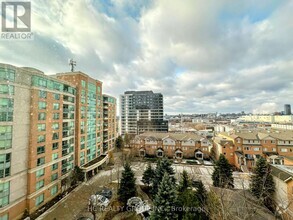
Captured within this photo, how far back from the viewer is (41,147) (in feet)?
57.6

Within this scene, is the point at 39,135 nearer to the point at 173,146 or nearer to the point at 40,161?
the point at 40,161

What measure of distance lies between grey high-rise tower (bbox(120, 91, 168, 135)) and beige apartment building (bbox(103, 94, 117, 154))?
29160mm

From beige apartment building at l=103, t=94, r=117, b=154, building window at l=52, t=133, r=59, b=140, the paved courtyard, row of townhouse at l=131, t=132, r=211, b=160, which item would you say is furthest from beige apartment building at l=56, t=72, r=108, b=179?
row of townhouse at l=131, t=132, r=211, b=160

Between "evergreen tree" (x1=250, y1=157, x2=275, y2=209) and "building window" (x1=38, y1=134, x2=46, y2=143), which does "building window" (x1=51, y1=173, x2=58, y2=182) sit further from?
"evergreen tree" (x1=250, y1=157, x2=275, y2=209)

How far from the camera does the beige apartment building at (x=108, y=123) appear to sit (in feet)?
115

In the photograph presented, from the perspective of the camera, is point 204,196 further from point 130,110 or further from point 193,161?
point 130,110

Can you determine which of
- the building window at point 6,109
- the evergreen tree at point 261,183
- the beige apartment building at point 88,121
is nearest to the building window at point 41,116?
the building window at point 6,109

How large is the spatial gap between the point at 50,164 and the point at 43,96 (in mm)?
8999

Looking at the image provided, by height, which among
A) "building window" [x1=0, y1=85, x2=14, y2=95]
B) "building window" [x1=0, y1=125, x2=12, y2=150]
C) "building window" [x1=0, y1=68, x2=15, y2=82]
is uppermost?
"building window" [x1=0, y1=68, x2=15, y2=82]

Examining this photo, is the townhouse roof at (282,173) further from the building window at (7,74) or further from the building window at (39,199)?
the building window at (7,74)

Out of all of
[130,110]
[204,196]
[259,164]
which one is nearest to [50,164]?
[204,196]

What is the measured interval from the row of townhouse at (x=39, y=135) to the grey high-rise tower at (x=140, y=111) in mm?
41103

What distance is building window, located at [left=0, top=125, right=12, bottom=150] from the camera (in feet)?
44.3

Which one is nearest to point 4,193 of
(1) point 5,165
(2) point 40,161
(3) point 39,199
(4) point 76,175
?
(1) point 5,165
